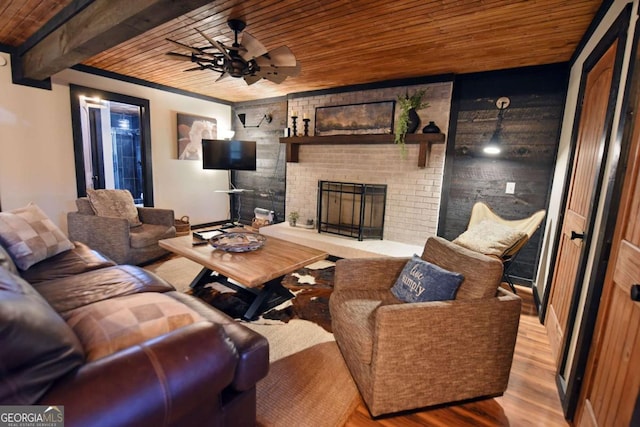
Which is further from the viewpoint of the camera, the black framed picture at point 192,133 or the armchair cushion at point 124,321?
the black framed picture at point 192,133

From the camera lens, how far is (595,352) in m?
1.42

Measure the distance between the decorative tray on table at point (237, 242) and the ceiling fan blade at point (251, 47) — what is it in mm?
1459

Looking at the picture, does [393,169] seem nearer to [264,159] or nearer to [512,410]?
[264,159]

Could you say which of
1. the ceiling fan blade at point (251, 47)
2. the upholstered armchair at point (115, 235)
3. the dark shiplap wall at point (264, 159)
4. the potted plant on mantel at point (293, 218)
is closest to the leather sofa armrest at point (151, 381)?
the ceiling fan blade at point (251, 47)

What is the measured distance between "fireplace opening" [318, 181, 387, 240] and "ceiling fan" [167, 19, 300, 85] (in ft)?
6.37

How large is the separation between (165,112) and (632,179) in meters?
5.24

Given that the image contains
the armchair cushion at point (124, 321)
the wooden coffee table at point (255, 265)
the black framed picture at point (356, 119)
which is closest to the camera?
the armchair cushion at point (124, 321)

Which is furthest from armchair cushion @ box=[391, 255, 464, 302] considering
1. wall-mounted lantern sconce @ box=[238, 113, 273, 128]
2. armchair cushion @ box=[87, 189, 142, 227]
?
wall-mounted lantern sconce @ box=[238, 113, 273, 128]

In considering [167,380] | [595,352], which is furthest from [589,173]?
[167,380]

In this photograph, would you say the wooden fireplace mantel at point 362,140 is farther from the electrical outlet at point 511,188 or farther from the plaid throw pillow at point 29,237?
the plaid throw pillow at point 29,237

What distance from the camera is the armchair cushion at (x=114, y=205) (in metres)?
3.46

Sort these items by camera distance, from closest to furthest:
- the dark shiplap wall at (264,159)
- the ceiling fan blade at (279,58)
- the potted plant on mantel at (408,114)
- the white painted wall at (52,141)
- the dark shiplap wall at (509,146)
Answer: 1. the ceiling fan blade at (279,58)
2. the dark shiplap wall at (509,146)
3. the white painted wall at (52,141)
4. the potted plant on mantel at (408,114)
5. the dark shiplap wall at (264,159)

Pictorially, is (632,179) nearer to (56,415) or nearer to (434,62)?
(56,415)

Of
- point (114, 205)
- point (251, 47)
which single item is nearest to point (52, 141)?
point (114, 205)
